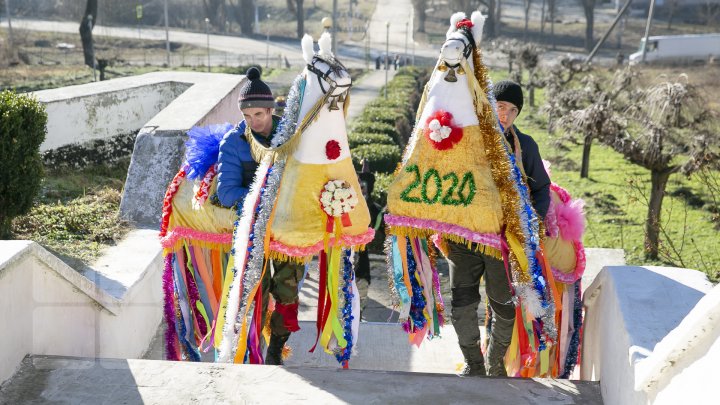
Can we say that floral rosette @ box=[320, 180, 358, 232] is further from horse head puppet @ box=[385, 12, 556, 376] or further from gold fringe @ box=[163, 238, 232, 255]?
gold fringe @ box=[163, 238, 232, 255]

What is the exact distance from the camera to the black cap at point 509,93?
4355 mm

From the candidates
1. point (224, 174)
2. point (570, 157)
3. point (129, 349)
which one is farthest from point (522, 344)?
point (570, 157)

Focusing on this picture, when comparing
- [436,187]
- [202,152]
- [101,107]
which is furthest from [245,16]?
[436,187]

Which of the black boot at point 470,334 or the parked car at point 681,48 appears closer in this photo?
the black boot at point 470,334

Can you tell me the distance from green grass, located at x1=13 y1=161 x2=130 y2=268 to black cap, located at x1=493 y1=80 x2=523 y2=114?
2723mm

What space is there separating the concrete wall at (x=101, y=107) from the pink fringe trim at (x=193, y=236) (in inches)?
174

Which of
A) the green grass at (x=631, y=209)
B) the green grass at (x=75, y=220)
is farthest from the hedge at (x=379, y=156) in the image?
the green grass at (x=75, y=220)

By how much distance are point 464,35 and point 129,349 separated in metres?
2.74

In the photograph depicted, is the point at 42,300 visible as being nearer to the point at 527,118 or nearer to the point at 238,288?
the point at 238,288

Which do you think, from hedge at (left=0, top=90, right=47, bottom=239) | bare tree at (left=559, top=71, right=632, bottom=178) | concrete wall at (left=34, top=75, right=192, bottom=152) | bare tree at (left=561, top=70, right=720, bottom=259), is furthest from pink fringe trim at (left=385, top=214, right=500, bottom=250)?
bare tree at (left=559, top=71, right=632, bottom=178)

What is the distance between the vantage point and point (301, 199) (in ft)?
14.1

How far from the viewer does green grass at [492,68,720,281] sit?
10711 millimetres

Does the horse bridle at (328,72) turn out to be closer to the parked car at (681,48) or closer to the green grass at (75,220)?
the green grass at (75,220)

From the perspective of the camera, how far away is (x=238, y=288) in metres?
4.17
